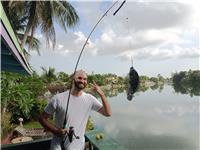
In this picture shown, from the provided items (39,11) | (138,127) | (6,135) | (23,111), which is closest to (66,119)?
(6,135)

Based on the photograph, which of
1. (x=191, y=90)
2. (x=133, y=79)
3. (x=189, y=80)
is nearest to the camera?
(x=133, y=79)

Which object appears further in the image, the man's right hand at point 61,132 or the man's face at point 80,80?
the man's face at point 80,80

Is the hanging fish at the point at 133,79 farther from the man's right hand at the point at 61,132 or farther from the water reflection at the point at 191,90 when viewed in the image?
the water reflection at the point at 191,90

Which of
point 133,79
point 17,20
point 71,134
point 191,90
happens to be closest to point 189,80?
point 191,90

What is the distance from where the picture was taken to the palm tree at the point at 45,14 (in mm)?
15320

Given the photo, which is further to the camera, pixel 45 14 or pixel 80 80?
pixel 45 14

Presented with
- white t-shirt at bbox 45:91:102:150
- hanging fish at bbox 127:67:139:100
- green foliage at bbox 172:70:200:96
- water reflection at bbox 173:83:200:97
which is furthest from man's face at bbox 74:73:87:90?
green foliage at bbox 172:70:200:96

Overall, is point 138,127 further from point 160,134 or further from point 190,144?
point 190,144

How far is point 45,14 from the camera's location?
15.8m

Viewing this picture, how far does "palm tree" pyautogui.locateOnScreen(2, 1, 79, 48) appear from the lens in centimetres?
1532

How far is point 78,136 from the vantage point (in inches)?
121

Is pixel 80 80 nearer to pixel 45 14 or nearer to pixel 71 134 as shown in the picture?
pixel 71 134

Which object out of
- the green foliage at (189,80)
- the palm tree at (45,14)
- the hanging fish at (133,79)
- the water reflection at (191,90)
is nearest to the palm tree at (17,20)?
the palm tree at (45,14)

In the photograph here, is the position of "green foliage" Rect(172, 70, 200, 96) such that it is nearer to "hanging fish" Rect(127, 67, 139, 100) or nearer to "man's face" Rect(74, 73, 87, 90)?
"hanging fish" Rect(127, 67, 139, 100)
